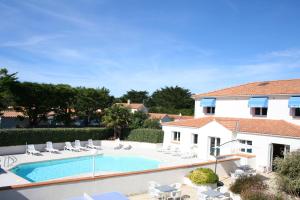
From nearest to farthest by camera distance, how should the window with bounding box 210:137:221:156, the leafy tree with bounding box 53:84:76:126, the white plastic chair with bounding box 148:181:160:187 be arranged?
the white plastic chair with bounding box 148:181:160:187 → the window with bounding box 210:137:221:156 → the leafy tree with bounding box 53:84:76:126

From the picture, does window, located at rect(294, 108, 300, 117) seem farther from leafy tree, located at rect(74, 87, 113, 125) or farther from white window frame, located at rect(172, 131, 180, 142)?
leafy tree, located at rect(74, 87, 113, 125)

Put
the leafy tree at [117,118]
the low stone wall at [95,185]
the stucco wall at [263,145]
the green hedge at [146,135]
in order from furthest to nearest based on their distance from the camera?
the leafy tree at [117,118] < the green hedge at [146,135] < the stucco wall at [263,145] < the low stone wall at [95,185]

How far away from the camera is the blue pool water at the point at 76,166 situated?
96.3 ft

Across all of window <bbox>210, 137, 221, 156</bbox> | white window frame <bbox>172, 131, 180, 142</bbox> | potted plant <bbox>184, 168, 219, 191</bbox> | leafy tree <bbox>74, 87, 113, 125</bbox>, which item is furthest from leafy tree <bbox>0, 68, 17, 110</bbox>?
potted plant <bbox>184, 168, 219, 191</bbox>

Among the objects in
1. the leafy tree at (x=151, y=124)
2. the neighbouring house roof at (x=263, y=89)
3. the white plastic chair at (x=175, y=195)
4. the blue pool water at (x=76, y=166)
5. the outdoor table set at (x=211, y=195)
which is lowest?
the blue pool water at (x=76, y=166)

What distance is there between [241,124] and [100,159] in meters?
18.7

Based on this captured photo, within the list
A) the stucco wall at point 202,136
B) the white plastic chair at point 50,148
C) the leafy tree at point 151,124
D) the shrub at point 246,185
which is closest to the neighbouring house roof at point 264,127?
the stucco wall at point 202,136

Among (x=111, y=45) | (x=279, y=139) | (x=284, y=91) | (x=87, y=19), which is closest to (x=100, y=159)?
(x=111, y=45)

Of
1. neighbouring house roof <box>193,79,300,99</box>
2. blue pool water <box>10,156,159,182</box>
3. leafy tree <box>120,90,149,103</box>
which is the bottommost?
blue pool water <box>10,156,159,182</box>

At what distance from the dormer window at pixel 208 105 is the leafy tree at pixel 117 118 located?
13.6m

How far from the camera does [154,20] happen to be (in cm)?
3241

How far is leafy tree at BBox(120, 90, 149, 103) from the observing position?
14350cm

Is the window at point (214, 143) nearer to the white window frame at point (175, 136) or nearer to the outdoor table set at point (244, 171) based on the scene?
the white window frame at point (175, 136)

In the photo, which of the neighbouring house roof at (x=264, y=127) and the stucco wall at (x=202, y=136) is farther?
the stucco wall at (x=202, y=136)
